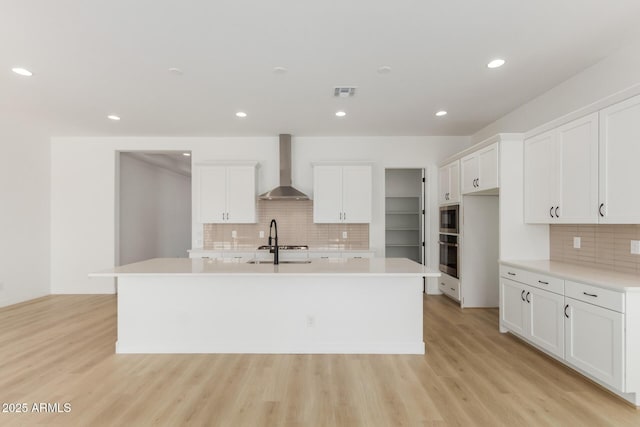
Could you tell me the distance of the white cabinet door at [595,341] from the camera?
7.06 feet

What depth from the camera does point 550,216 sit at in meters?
3.11

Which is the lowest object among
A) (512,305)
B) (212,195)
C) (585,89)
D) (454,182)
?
(512,305)

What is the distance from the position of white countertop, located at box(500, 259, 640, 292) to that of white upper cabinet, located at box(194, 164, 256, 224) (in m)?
3.80

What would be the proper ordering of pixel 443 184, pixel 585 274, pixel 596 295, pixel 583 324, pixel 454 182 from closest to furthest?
pixel 596 295, pixel 583 324, pixel 585 274, pixel 454 182, pixel 443 184

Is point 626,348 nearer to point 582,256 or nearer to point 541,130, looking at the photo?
point 582,256

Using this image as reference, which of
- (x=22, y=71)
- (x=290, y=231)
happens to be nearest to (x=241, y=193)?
(x=290, y=231)

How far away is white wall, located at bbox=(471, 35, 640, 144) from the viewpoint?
2.59m

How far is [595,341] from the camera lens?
91.8 inches

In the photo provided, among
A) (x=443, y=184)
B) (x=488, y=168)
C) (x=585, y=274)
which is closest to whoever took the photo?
(x=585, y=274)

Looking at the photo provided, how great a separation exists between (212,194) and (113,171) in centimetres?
194

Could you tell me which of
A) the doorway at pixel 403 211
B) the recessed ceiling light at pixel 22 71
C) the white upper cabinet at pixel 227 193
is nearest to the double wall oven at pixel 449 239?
the doorway at pixel 403 211

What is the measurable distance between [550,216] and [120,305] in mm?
4457

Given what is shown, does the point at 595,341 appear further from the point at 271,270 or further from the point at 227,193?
the point at 227,193

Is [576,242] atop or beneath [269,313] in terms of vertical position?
atop
